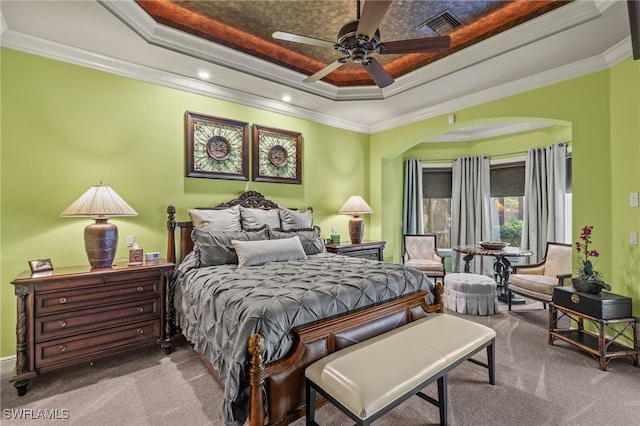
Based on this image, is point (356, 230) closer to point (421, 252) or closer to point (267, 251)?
point (421, 252)

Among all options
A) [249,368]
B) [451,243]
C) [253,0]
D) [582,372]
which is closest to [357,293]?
[249,368]

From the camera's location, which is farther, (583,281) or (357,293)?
(583,281)

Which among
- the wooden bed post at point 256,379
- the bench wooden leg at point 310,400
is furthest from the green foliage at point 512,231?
the wooden bed post at point 256,379

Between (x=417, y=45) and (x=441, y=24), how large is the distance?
2.96ft

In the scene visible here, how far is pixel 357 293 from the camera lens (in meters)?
2.11

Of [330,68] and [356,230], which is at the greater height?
[330,68]

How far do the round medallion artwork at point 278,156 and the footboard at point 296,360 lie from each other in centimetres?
266

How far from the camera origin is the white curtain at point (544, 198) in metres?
4.56

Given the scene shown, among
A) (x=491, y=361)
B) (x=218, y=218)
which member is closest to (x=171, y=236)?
(x=218, y=218)

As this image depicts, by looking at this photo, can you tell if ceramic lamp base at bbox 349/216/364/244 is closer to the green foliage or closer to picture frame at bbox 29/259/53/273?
the green foliage

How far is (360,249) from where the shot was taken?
451 cm

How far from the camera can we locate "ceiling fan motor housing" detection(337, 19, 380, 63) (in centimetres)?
216

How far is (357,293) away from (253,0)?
266 cm

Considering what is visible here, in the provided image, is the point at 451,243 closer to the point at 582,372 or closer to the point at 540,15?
the point at 582,372
